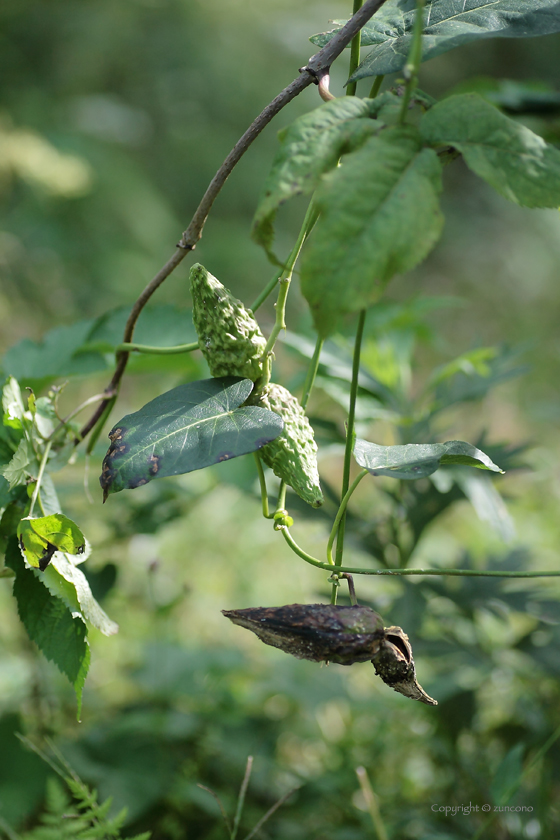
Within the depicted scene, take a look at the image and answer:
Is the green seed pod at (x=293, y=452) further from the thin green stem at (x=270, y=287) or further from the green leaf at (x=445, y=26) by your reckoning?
the green leaf at (x=445, y=26)

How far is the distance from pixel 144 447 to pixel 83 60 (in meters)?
3.35

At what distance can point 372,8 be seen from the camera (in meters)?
0.42

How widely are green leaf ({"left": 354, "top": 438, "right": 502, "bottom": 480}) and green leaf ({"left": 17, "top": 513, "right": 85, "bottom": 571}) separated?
0.22 m

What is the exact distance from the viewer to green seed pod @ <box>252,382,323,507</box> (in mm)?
435

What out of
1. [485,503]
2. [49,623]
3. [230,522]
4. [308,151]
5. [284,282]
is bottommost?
[230,522]

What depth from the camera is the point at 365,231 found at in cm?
33

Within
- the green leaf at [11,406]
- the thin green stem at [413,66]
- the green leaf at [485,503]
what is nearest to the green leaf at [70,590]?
the green leaf at [11,406]

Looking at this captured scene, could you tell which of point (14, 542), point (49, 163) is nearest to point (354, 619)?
point (14, 542)

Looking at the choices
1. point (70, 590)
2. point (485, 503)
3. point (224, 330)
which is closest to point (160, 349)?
point (224, 330)

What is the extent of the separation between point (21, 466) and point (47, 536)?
8 cm

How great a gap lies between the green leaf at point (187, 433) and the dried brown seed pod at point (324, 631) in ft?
0.36

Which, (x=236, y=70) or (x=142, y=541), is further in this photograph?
(x=236, y=70)

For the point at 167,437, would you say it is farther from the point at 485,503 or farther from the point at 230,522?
the point at 230,522

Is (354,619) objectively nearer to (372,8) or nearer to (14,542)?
(14,542)
